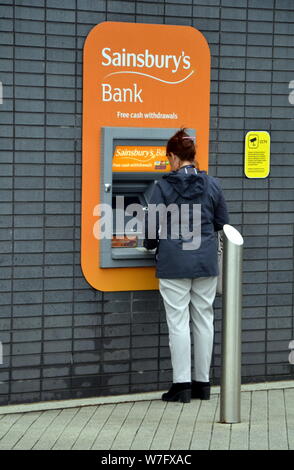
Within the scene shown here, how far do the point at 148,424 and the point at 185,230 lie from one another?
1237 mm

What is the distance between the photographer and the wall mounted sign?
662 centimetres

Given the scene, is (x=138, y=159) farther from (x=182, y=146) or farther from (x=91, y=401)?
(x=91, y=401)

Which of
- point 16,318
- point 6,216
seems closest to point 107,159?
point 6,216

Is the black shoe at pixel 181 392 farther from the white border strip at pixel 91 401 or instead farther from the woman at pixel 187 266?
the white border strip at pixel 91 401

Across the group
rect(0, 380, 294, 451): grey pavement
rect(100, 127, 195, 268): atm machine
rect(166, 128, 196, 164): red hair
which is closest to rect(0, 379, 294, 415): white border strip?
rect(0, 380, 294, 451): grey pavement

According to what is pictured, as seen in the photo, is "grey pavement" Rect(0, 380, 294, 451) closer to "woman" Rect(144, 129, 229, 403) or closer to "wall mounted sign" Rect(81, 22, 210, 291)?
"woman" Rect(144, 129, 229, 403)

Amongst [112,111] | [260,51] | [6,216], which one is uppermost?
[260,51]

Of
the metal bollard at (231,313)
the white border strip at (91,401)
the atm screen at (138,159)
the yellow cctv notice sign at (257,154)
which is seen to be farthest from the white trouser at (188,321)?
the yellow cctv notice sign at (257,154)

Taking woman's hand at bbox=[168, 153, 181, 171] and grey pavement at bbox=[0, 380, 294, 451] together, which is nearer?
grey pavement at bbox=[0, 380, 294, 451]

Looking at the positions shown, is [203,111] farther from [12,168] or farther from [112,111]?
[12,168]

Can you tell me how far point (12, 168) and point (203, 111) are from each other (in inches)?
53.9

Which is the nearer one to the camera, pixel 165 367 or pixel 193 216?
pixel 193 216

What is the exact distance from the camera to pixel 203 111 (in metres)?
6.89

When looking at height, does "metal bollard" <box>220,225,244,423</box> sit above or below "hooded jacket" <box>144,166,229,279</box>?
below
